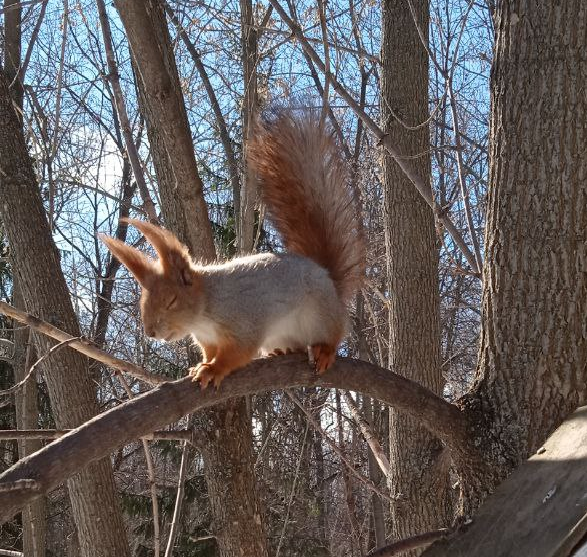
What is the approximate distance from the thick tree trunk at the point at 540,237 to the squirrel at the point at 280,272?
0.53 meters

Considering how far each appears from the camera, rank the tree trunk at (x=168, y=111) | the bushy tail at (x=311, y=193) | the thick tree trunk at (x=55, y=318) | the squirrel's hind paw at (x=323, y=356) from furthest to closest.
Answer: the thick tree trunk at (x=55, y=318) → the tree trunk at (x=168, y=111) → the bushy tail at (x=311, y=193) → the squirrel's hind paw at (x=323, y=356)

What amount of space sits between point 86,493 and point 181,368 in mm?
3909

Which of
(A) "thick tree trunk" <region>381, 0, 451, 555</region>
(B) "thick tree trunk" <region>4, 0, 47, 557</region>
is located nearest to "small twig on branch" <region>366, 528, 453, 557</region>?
(A) "thick tree trunk" <region>381, 0, 451, 555</region>

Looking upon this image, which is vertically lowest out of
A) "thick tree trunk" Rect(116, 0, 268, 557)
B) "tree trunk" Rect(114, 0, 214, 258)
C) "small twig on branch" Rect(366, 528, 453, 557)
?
"small twig on branch" Rect(366, 528, 453, 557)

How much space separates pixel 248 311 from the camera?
2318 millimetres

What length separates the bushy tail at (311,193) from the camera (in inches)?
94.4

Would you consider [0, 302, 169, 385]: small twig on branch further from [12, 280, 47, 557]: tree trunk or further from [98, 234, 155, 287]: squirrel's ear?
[12, 280, 47, 557]: tree trunk

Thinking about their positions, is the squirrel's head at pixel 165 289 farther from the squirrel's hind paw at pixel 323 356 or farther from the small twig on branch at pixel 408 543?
the small twig on branch at pixel 408 543

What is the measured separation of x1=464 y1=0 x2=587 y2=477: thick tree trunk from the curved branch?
0.34 feet

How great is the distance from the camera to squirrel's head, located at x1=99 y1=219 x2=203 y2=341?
2.20m

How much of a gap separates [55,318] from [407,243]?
1.98 meters

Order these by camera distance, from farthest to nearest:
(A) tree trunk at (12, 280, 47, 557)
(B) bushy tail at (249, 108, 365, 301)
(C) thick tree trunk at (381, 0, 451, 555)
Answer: (A) tree trunk at (12, 280, 47, 557), (C) thick tree trunk at (381, 0, 451, 555), (B) bushy tail at (249, 108, 365, 301)

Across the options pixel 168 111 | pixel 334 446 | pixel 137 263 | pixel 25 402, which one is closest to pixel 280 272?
pixel 137 263

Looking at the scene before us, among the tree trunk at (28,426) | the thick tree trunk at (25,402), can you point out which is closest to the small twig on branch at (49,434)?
the thick tree trunk at (25,402)
